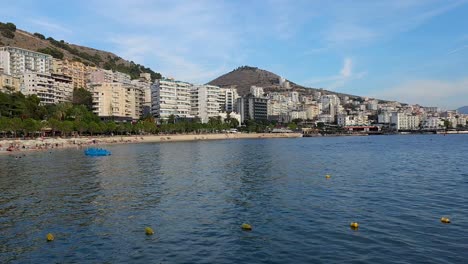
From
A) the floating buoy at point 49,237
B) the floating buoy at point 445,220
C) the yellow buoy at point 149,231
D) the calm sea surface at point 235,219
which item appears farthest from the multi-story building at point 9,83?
the floating buoy at point 445,220

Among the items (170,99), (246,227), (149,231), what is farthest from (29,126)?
(246,227)

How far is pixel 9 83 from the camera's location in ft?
446

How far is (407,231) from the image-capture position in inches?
708

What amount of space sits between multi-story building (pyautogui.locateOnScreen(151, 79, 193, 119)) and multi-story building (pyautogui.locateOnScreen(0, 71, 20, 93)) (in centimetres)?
5882

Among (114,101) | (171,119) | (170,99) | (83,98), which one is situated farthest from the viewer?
(170,99)

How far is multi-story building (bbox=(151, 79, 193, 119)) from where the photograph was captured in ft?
598

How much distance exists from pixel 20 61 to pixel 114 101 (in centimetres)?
4304

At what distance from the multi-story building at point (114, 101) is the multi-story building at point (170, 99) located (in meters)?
10.4

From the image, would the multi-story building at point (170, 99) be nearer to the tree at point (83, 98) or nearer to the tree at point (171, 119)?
the tree at point (171, 119)

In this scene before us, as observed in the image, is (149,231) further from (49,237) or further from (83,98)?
(83,98)

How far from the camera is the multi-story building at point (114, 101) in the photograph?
517ft

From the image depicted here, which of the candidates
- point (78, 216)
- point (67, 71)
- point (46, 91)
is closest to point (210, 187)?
point (78, 216)

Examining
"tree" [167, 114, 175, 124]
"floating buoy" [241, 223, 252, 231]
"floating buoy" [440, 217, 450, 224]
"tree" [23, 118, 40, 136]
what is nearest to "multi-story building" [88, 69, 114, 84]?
"tree" [167, 114, 175, 124]

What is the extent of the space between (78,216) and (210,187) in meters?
11.5
